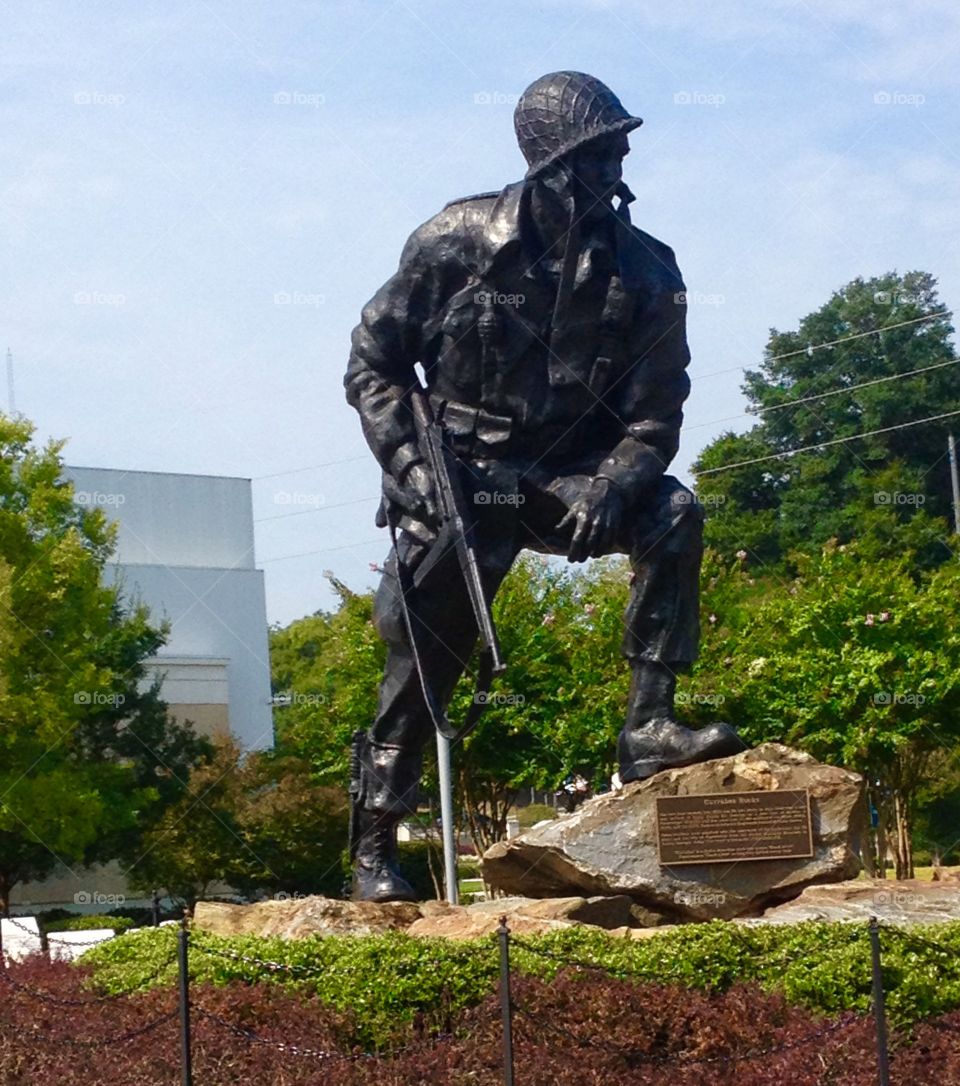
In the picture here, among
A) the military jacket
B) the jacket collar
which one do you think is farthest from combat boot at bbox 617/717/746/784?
the jacket collar

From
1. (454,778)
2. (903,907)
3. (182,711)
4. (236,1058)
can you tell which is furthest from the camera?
(182,711)

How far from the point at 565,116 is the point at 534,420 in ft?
4.63

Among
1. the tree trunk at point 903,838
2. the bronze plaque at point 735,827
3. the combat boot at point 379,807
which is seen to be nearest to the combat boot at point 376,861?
the combat boot at point 379,807

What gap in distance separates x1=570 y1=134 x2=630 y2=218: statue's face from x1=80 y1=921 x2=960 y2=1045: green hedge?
3.39 meters

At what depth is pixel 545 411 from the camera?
8.84 metres

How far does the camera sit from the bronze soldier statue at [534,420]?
339 inches

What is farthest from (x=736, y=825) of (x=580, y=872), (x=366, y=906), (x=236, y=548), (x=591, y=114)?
(x=236, y=548)

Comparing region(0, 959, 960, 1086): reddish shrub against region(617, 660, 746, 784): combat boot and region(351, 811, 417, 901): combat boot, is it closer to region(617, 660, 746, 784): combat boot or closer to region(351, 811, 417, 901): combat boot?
region(351, 811, 417, 901): combat boot

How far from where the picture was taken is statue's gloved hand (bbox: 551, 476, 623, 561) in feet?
27.7

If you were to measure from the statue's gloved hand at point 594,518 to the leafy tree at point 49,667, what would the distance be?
1479cm

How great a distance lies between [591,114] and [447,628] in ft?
8.22

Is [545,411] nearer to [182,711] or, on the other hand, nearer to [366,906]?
[366,906]

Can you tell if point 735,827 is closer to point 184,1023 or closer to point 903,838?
point 184,1023

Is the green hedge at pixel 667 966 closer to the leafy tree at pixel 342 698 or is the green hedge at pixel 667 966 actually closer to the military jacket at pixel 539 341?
the military jacket at pixel 539 341
